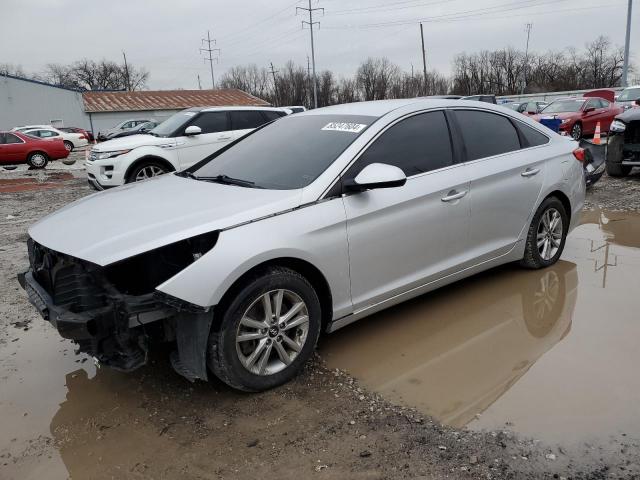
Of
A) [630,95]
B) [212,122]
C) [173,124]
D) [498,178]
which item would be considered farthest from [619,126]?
[630,95]

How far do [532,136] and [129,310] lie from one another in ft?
12.6

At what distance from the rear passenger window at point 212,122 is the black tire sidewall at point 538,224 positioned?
23.4 feet

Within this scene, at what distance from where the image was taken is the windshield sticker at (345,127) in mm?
3789

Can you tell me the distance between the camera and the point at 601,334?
3.78 m

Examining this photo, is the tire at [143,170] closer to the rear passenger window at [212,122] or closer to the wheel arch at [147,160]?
the wheel arch at [147,160]

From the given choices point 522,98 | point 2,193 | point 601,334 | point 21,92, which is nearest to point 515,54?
point 522,98

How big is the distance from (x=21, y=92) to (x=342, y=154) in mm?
48033

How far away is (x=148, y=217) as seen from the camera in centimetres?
310

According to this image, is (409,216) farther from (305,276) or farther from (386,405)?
(386,405)

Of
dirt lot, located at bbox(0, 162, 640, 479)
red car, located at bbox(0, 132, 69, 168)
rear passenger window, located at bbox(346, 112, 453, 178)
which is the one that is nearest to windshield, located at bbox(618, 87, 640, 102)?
dirt lot, located at bbox(0, 162, 640, 479)

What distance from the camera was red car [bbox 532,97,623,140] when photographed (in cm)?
1769

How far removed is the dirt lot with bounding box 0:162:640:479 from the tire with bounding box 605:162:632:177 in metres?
6.20

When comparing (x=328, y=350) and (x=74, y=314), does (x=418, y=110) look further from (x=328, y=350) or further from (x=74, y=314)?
(x=74, y=314)

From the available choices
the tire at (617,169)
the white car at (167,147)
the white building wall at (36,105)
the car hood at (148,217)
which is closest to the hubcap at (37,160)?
the white car at (167,147)
